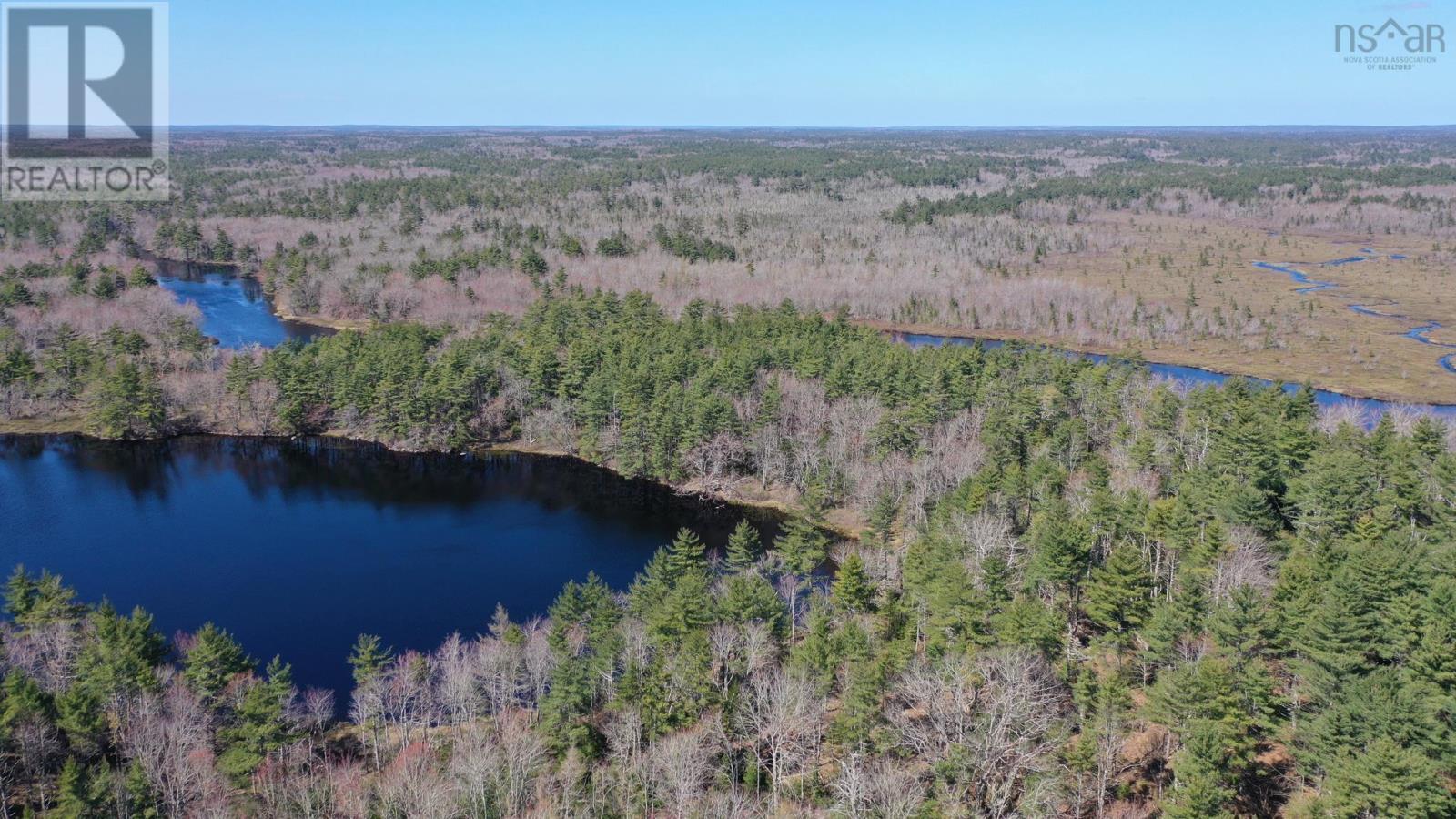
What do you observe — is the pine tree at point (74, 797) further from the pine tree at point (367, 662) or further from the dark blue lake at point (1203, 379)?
the dark blue lake at point (1203, 379)

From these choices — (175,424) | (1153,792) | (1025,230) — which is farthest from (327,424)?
(1025,230)

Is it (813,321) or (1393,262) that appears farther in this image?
(1393,262)

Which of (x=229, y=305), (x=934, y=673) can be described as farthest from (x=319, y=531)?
(x=229, y=305)

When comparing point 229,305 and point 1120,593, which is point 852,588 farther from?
point 229,305

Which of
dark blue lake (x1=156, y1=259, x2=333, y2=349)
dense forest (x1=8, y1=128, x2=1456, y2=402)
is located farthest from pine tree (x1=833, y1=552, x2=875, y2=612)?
dark blue lake (x1=156, y1=259, x2=333, y2=349)

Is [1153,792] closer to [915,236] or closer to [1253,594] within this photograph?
[1253,594]
